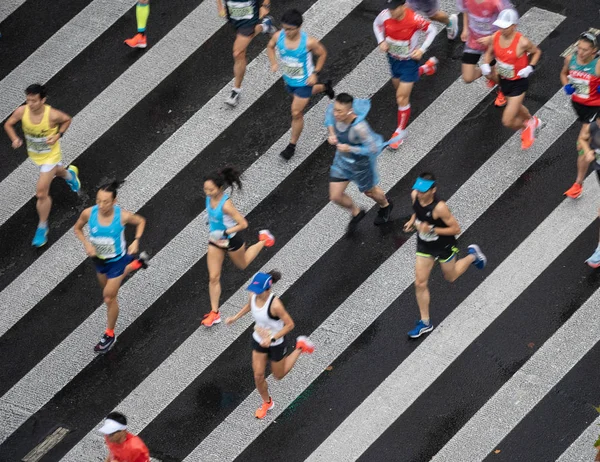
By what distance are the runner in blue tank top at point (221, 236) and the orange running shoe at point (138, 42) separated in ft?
11.7

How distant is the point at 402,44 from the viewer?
12.9m

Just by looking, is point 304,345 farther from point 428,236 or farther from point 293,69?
point 293,69

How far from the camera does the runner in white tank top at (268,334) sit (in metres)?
10.6

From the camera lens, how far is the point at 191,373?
1190cm

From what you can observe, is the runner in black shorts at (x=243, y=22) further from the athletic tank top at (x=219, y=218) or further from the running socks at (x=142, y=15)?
the athletic tank top at (x=219, y=218)

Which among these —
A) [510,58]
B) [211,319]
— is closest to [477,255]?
[510,58]

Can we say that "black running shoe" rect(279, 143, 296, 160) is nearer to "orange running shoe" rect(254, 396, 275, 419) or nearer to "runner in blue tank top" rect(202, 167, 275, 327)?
"runner in blue tank top" rect(202, 167, 275, 327)

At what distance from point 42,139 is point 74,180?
809mm

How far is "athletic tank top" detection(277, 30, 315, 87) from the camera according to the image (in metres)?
12.7

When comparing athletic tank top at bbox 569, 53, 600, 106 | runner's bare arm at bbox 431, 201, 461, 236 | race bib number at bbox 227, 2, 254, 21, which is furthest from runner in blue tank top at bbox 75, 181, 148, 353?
athletic tank top at bbox 569, 53, 600, 106

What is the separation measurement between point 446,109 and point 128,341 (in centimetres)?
461

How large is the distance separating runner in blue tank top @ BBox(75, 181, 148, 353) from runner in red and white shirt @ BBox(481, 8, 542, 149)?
4.23 m

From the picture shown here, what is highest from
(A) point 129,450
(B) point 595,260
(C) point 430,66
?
(A) point 129,450

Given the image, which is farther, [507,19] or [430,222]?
[507,19]
